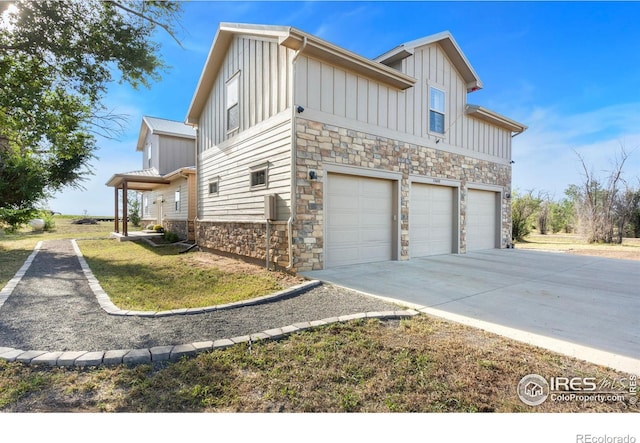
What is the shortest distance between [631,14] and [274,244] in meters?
9.03

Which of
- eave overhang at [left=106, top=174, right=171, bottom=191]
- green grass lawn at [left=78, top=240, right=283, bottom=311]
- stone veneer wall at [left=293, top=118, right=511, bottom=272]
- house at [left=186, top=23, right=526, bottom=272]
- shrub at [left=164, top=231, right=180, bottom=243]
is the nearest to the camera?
green grass lawn at [left=78, top=240, right=283, bottom=311]

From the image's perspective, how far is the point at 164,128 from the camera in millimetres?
16547

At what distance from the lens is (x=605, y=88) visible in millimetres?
9812

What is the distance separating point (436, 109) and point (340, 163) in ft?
15.1

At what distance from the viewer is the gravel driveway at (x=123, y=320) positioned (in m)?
3.23

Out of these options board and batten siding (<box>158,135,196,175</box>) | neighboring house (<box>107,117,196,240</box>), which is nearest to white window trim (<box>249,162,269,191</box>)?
neighboring house (<box>107,117,196,240</box>)

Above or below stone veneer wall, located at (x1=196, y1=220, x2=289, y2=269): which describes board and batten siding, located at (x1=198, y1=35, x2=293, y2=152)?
above

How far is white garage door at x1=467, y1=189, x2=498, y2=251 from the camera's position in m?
10.9

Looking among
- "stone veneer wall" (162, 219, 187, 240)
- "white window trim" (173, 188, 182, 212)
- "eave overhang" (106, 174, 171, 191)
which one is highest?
"eave overhang" (106, 174, 171, 191)

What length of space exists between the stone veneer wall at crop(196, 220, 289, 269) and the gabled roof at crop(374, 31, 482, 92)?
5.74 metres

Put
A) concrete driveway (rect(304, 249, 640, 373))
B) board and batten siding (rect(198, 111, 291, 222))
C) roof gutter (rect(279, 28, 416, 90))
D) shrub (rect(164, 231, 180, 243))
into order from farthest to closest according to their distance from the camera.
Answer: shrub (rect(164, 231, 180, 243)) < board and batten siding (rect(198, 111, 291, 222)) < roof gutter (rect(279, 28, 416, 90)) < concrete driveway (rect(304, 249, 640, 373))

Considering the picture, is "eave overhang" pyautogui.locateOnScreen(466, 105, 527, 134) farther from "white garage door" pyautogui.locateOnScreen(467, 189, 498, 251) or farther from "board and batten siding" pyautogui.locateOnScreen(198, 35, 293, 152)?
"board and batten siding" pyautogui.locateOnScreen(198, 35, 293, 152)

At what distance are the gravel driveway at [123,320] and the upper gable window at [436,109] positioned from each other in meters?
6.77

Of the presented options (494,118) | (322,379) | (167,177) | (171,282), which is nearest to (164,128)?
(167,177)
